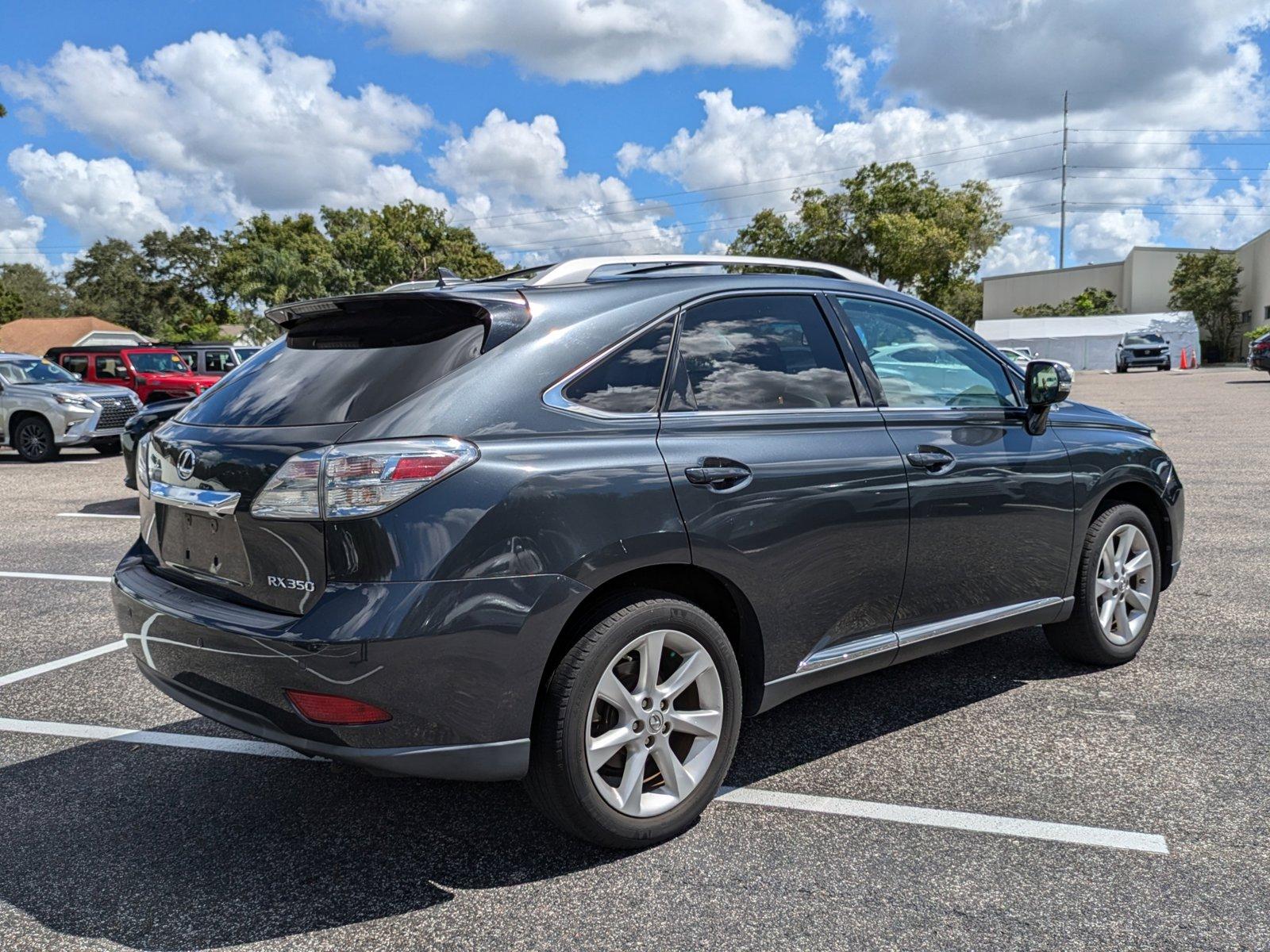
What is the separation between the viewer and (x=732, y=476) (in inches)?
131

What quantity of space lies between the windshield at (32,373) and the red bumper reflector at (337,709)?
55.8ft

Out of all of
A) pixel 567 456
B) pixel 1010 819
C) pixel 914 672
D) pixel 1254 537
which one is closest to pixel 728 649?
pixel 567 456

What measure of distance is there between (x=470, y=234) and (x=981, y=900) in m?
71.9

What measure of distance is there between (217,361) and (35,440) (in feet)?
20.4

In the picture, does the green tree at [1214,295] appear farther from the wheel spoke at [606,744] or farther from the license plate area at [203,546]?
the license plate area at [203,546]

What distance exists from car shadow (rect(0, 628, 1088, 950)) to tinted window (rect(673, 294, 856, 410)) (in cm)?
135

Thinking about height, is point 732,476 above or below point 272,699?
above

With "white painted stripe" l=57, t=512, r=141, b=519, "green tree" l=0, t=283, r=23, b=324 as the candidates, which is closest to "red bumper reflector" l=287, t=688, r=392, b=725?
"white painted stripe" l=57, t=512, r=141, b=519

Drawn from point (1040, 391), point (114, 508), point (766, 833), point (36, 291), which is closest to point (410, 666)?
point (766, 833)

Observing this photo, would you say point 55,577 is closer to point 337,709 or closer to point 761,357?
point 337,709

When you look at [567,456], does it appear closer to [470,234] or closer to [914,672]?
[914,672]

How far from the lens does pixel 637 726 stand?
318cm

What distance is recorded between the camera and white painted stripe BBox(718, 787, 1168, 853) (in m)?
3.26

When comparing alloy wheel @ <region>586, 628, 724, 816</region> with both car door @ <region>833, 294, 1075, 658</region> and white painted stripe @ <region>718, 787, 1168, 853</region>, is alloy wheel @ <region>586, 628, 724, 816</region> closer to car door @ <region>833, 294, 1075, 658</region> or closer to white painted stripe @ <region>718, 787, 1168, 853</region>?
white painted stripe @ <region>718, 787, 1168, 853</region>
